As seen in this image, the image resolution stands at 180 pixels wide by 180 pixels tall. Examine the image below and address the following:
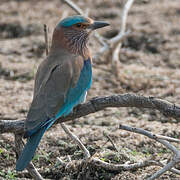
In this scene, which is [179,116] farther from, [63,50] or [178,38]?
[178,38]

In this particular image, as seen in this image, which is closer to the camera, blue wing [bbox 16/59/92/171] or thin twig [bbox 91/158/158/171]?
blue wing [bbox 16/59/92/171]

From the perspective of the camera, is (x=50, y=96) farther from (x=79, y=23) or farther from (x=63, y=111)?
(x=79, y=23)

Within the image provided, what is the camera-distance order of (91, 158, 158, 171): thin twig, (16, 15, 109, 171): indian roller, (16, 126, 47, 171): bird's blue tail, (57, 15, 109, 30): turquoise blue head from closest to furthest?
1. (16, 126, 47, 171): bird's blue tail
2. (16, 15, 109, 171): indian roller
3. (91, 158, 158, 171): thin twig
4. (57, 15, 109, 30): turquoise blue head

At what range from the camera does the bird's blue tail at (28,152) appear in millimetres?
3047

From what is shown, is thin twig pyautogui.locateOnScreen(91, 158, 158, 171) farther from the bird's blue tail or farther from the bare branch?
the bird's blue tail

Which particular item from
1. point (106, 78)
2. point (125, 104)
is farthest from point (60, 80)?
point (106, 78)

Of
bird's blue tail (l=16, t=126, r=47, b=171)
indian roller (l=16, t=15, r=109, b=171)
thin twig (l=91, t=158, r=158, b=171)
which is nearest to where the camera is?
bird's blue tail (l=16, t=126, r=47, b=171)

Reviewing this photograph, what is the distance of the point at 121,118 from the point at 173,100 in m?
0.84

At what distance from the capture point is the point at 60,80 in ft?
11.7

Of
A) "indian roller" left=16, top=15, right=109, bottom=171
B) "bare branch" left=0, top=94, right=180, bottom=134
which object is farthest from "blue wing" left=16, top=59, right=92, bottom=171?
"bare branch" left=0, top=94, right=180, bottom=134

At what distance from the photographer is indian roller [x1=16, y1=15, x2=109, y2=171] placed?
10.4ft

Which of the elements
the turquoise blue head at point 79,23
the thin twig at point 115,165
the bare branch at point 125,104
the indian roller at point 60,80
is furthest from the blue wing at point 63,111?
the thin twig at point 115,165

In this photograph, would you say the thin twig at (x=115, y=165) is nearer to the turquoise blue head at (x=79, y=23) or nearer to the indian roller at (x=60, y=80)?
the indian roller at (x=60, y=80)

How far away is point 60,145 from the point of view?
4238 millimetres
